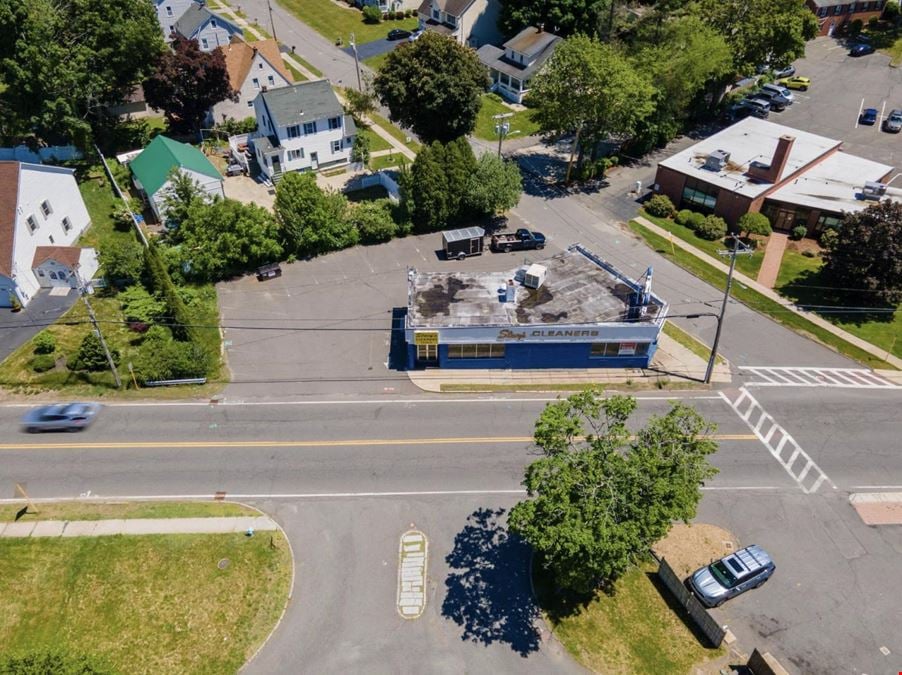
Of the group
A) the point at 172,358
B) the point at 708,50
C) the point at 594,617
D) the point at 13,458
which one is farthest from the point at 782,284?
the point at 13,458

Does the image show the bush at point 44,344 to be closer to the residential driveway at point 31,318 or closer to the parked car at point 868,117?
the residential driveway at point 31,318

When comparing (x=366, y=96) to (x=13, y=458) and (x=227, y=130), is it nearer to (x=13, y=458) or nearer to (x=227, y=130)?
(x=227, y=130)

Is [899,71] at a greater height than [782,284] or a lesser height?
greater

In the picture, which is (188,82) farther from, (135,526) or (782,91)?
Result: (782,91)

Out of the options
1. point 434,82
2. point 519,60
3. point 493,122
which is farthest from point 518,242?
point 519,60

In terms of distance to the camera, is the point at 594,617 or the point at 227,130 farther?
the point at 227,130

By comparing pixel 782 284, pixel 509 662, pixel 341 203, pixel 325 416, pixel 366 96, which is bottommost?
pixel 509 662

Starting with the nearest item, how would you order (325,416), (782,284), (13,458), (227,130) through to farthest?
1. (13,458)
2. (325,416)
3. (782,284)
4. (227,130)

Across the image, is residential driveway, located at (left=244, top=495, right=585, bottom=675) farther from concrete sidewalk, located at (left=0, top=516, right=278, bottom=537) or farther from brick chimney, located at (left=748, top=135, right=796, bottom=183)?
brick chimney, located at (left=748, top=135, right=796, bottom=183)

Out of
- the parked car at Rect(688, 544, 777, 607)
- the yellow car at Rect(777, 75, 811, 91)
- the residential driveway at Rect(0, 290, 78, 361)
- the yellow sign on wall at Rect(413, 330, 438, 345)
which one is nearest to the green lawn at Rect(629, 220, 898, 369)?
the parked car at Rect(688, 544, 777, 607)
